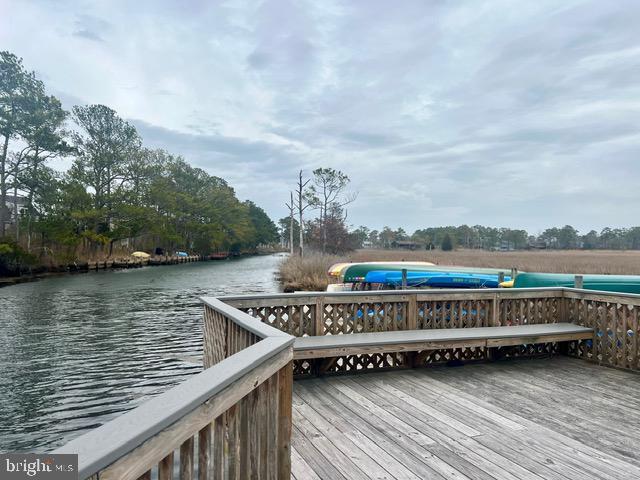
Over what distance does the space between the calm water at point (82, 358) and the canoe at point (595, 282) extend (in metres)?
7.39

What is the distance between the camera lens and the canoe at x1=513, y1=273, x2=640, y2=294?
8.27 meters

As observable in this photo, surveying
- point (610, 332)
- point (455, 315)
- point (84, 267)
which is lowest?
point (84, 267)

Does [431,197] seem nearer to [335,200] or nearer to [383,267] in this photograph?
[335,200]

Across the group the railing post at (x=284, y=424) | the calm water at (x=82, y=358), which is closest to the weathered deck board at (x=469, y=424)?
the railing post at (x=284, y=424)

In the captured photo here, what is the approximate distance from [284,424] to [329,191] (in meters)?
43.5

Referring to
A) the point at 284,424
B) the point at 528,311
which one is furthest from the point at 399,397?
the point at 528,311

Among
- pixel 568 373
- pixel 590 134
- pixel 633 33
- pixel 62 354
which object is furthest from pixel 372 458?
pixel 590 134

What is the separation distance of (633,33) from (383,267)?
9.53 metres

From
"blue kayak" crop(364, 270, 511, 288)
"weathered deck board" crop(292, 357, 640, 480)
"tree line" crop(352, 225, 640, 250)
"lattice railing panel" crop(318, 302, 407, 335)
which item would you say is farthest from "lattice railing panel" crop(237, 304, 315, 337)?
"tree line" crop(352, 225, 640, 250)

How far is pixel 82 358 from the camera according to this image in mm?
9367

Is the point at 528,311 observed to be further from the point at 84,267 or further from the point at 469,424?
the point at 84,267

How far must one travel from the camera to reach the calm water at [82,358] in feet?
20.7

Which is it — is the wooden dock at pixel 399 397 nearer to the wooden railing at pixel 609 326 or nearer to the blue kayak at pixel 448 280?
the wooden railing at pixel 609 326

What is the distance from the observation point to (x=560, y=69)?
14891mm
